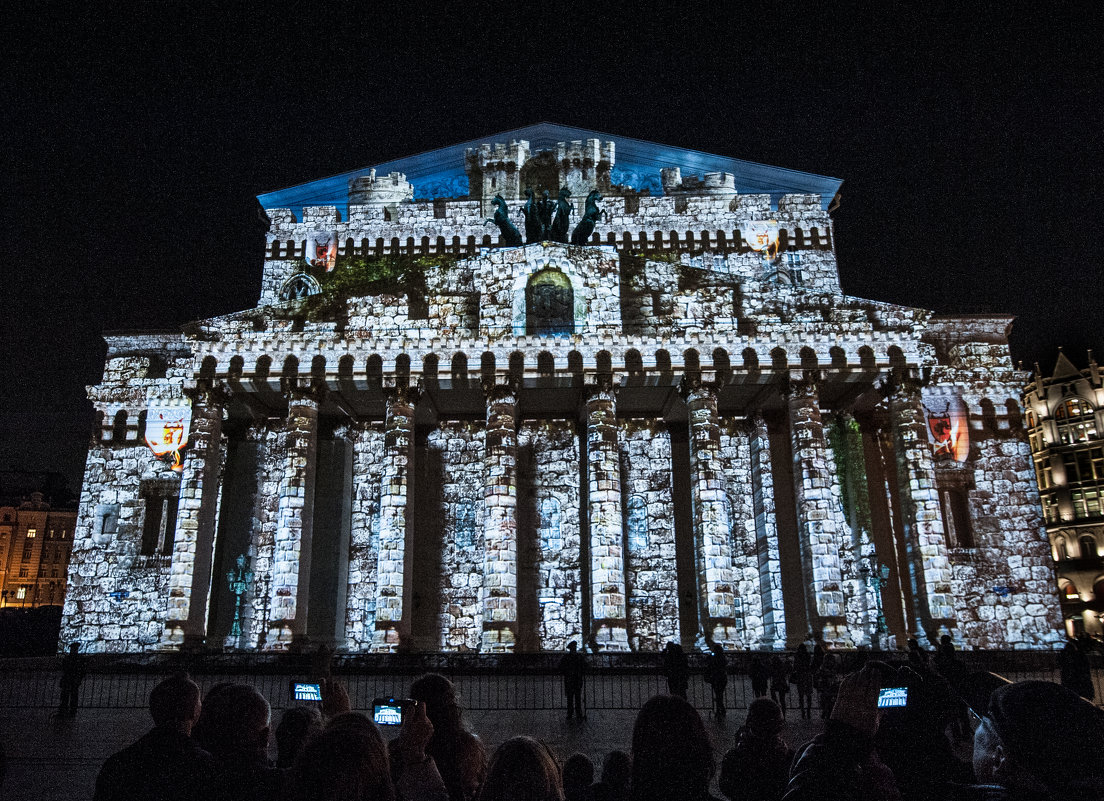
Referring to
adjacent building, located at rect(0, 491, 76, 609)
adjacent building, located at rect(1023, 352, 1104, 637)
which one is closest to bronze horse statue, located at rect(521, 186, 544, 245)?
adjacent building, located at rect(1023, 352, 1104, 637)

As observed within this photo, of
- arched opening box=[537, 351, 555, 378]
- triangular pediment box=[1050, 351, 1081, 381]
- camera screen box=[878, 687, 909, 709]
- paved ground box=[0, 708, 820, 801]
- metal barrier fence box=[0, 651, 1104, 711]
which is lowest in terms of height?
paved ground box=[0, 708, 820, 801]

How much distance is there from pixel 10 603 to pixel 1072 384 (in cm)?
9899

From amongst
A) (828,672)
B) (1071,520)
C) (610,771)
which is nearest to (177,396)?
(828,672)

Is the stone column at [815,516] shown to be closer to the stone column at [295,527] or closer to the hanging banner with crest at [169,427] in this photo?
the stone column at [295,527]

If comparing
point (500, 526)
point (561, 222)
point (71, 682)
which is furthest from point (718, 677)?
point (561, 222)

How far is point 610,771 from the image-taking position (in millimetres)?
4863

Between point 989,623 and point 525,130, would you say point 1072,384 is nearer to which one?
point 989,623

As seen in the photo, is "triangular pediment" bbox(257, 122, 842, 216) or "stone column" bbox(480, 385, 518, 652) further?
"triangular pediment" bbox(257, 122, 842, 216)

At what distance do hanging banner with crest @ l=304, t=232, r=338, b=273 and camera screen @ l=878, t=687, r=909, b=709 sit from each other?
34487mm

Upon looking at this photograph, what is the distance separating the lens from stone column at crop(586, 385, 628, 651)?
75.9 ft

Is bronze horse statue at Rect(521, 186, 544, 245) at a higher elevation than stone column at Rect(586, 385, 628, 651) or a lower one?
higher

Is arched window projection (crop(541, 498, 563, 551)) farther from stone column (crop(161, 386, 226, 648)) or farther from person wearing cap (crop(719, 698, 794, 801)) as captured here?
person wearing cap (crop(719, 698, 794, 801))

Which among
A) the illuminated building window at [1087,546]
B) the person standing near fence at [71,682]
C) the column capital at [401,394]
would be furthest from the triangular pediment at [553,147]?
the illuminated building window at [1087,546]

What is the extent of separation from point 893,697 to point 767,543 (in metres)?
21.7
